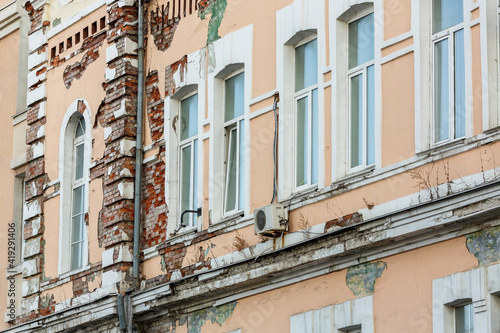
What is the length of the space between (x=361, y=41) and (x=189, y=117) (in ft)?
14.0

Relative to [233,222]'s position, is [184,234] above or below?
above

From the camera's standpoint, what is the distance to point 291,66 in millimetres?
19797

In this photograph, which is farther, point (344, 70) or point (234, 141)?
point (234, 141)

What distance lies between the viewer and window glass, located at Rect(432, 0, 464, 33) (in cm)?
1697

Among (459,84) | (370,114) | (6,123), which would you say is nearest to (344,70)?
(370,114)

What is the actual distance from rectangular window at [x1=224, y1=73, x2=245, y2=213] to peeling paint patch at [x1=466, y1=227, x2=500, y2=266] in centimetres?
507

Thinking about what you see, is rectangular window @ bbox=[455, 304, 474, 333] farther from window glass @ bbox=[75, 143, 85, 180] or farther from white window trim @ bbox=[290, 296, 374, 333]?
window glass @ bbox=[75, 143, 85, 180]

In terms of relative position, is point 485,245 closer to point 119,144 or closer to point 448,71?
point 448,71

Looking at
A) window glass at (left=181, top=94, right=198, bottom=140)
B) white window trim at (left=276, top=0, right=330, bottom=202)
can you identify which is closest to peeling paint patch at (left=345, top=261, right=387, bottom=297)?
white window trim at (left=276, top=0, right=330, bottom=202)

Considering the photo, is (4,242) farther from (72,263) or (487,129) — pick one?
(487,129)

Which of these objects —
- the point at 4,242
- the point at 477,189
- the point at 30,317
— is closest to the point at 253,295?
the point at 477,189

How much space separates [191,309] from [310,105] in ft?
11.8

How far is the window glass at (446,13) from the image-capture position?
17.0 meters

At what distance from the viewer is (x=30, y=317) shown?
960 inches
